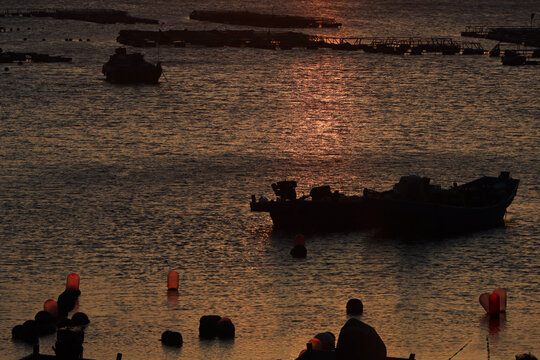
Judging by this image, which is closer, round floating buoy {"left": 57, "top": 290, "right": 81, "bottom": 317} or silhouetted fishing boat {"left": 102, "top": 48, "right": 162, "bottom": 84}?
round floating buoy {"left": 57, "top": 290, "right": 81, "bottom": 317}

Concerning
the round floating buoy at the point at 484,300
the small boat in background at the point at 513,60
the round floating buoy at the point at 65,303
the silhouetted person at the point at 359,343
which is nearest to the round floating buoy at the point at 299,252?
the round floating buoy at the point at 484,300

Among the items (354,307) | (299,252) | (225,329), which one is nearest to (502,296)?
(354,307)

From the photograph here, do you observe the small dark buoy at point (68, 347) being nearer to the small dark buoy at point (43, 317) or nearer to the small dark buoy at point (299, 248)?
the small dark buoy at point (43, 317)

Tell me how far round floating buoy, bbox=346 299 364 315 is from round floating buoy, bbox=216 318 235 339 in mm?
4798

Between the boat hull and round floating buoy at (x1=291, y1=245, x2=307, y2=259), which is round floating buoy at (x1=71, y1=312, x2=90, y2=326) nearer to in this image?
round floating buoy at (x1=291, y1=245, x2=307, y2=259)

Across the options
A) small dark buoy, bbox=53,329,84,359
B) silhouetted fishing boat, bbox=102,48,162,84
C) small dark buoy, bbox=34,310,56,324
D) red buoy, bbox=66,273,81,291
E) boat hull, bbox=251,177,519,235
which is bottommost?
small dark buoy, bbox=34,310,56,324

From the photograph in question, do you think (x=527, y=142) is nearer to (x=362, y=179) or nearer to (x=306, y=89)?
(x=362, y=179)

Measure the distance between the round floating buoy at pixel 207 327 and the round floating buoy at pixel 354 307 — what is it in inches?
205

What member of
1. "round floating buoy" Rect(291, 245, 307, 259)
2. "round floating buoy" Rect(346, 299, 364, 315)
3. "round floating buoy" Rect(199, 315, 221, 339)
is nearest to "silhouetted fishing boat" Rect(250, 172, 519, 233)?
"round floating buoy" Rect(291, 245, 307, 259)

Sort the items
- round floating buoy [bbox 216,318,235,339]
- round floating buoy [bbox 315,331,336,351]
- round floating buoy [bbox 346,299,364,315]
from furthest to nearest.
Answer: round floating buoy [bbox 346,299,364,315] < round floating buoy [bbox 216,318,235,339] < round floating buoy [bbox 315,331,336,351]

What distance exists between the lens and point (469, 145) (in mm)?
75750

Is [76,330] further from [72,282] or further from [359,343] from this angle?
[359,343]

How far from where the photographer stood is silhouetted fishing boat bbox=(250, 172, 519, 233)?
150 feet

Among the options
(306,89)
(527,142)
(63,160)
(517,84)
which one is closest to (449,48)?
(517,84)
